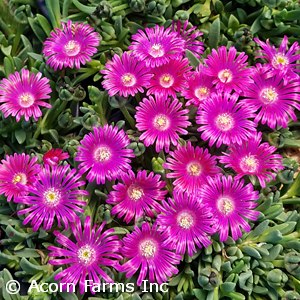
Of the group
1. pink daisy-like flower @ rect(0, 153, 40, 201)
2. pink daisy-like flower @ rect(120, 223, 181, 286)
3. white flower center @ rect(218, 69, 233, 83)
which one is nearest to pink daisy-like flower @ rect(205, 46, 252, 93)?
white flower center @ rect(218, 69, 233, 83)

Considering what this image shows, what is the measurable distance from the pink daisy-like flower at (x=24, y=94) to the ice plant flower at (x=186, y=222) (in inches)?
19.7

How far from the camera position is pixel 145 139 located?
1385 mm

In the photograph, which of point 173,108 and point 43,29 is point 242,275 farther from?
point 43,29

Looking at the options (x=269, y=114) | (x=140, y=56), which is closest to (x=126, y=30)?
(x=140, y=56)

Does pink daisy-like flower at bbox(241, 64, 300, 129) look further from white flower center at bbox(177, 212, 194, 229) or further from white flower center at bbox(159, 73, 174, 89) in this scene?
white flower center at bbox(177, 212, 194, 229)

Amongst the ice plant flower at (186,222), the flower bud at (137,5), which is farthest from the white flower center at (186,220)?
the flower bud at (137,5)

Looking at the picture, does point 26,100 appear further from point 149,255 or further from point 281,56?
point 281,56

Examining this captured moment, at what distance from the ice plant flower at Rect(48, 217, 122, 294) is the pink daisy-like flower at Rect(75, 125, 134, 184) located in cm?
13

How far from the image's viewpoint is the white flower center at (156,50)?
58.0 inches

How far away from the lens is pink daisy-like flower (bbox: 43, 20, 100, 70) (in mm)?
1523

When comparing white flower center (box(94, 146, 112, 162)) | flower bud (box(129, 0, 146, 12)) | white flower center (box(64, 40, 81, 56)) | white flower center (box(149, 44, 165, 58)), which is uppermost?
flower bud (box(129, 0, 146, 12))

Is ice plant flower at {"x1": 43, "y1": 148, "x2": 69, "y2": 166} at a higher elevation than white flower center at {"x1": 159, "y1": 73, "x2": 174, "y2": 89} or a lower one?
lower

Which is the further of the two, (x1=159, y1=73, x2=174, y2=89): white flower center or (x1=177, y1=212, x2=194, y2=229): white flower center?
(x1=159, y1=73, x2=174, y2=89): white flower center

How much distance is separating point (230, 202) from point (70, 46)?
2.39 ft
